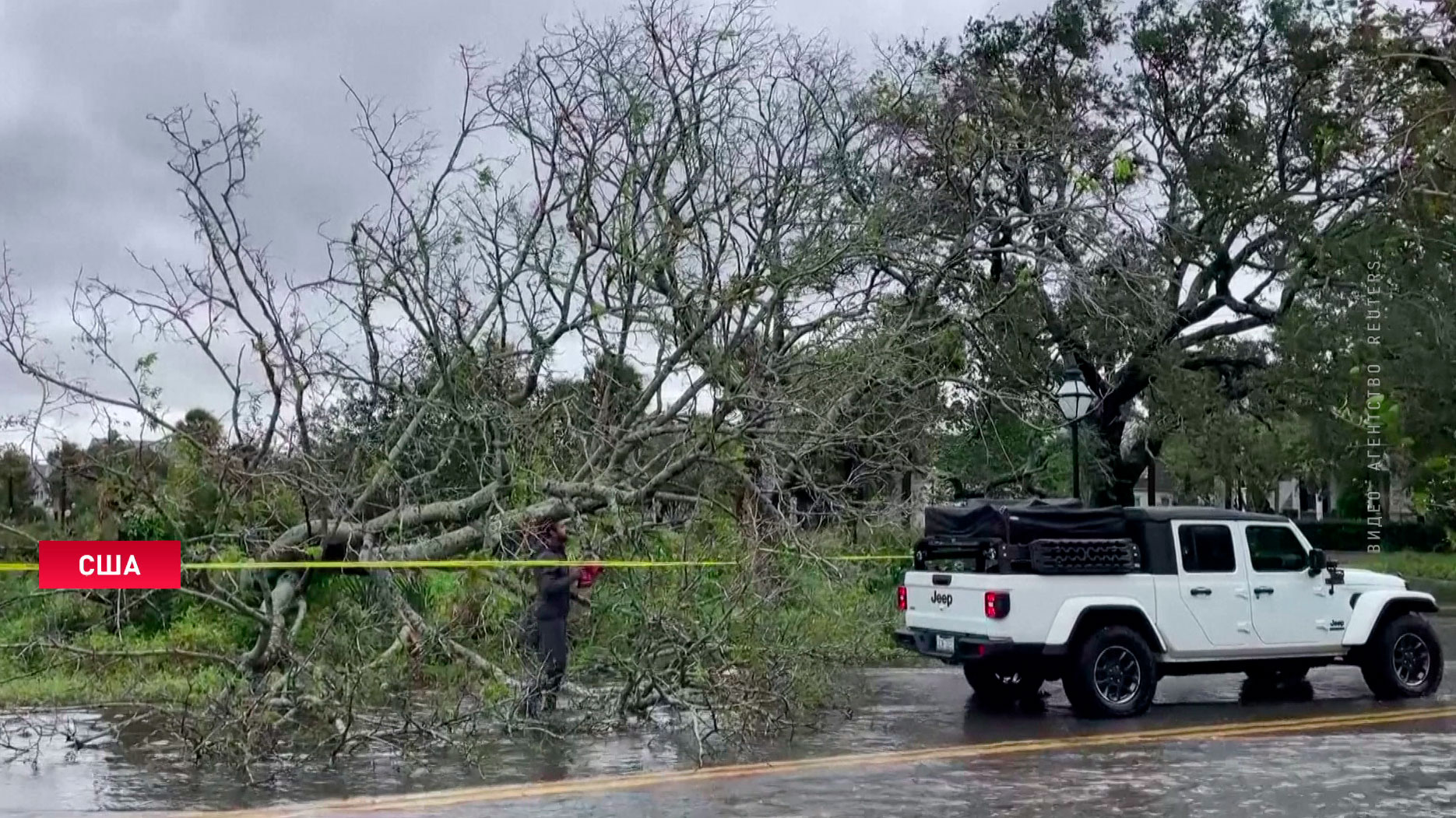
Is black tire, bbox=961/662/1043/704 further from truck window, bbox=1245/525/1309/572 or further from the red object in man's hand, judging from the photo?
the red object in man's hand

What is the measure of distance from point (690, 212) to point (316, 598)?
552 cm

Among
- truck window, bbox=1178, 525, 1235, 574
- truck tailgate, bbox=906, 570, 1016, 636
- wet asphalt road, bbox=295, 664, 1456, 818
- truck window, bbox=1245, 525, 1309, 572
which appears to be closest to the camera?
wet asphalt road, bbox=295, 664, 1456, 818

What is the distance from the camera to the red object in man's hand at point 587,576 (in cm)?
1140

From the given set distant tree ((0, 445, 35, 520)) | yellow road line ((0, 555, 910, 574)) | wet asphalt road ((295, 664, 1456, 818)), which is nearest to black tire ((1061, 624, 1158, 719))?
wet asphalt road ((295, 664, 1456, 818))

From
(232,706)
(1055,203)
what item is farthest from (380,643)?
(1055,203)

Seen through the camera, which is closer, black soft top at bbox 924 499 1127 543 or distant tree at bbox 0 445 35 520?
black soft top at bbox 924 499 1127 543

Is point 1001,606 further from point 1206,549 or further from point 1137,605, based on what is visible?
point 1206,549

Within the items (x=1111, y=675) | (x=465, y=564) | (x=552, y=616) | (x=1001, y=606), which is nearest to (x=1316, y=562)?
(x=1111, y=675)

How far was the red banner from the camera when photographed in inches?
470

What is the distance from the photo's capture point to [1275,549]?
1243 centimetres

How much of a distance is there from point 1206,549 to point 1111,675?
58.7 inches

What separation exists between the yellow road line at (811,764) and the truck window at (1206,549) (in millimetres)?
1384

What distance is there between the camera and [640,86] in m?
14.7

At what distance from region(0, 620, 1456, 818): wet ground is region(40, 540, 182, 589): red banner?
2651 mm
